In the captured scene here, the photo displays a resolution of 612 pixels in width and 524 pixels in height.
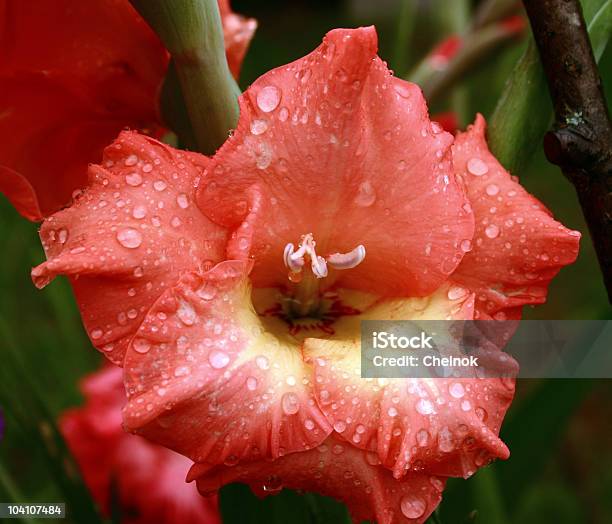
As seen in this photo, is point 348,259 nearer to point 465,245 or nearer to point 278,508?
point 465,245

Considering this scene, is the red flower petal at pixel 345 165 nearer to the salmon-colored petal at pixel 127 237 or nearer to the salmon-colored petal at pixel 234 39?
the salmon-colored petal at pixel 127 237

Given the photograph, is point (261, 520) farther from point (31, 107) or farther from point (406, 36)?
point (406, 36)

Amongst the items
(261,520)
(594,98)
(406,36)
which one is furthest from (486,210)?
(406,36)

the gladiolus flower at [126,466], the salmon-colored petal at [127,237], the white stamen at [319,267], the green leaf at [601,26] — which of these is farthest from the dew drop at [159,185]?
the gladiolus flower at [126,466]

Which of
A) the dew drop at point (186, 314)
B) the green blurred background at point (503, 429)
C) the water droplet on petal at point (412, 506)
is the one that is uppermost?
the dew drop at point (186, 314)

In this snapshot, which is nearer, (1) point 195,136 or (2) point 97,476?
(1) point 195,136

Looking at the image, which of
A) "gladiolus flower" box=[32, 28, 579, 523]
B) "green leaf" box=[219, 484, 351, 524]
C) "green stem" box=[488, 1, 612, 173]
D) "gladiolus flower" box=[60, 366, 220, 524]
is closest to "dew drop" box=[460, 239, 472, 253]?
"gladiolus flower" box=[32, 28, 579, 523]

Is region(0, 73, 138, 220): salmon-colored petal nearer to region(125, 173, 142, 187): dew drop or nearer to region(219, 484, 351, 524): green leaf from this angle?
region(125, 173, 142, 187): dew drop
